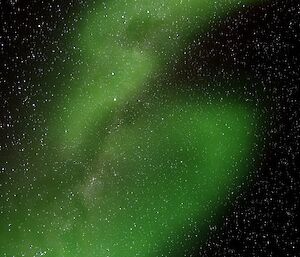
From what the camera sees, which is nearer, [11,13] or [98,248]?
[11,13]

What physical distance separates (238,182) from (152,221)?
19 centimetres

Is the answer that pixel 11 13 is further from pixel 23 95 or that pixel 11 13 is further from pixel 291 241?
pixel 291 241

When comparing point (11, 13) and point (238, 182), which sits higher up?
point (11, 13)

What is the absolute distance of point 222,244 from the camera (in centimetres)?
91

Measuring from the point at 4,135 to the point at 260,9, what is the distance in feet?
1.80

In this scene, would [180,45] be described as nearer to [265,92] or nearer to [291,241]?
[265,92]

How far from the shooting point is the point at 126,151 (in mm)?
879

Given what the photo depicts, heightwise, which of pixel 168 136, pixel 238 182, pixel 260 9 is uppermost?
pixel 260 9

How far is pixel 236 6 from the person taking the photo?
2.94ft

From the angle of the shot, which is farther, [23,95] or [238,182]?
[238,182]

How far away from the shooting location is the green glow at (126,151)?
2.78ft

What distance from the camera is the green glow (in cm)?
85

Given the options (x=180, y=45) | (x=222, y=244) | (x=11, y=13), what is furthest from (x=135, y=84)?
(x=222, y=244)

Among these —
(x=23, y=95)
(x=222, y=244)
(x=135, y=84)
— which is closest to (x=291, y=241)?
(x=222, y=244)
